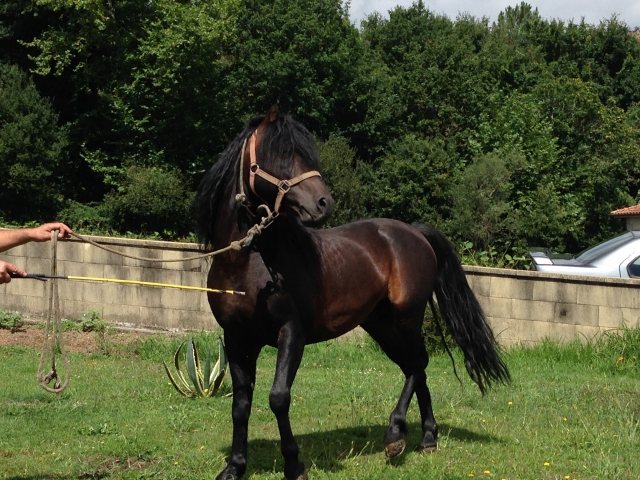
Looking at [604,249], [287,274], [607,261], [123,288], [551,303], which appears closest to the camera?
[287,274]

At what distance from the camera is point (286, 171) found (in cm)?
567

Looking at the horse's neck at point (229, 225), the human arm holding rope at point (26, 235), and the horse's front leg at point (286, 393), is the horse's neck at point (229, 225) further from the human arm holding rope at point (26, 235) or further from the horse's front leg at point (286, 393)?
the human arm holding rope at point (26, 235)

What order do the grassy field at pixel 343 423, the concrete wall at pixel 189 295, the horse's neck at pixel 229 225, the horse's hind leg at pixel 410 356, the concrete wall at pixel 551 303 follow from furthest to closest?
the concrete wall at pixel 189 295 → the concrete wall at pixel 551 303 → the horse's hind leg at pixel 410 356 → the grassy field at pixel 343 423 → the horse's neck at pixel 229 225

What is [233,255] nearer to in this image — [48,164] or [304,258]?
[304,258]

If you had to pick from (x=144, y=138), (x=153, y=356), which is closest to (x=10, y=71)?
(x=144, y=138)

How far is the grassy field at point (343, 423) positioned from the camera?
6359 millimetres

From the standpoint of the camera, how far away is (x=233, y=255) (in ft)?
19.5

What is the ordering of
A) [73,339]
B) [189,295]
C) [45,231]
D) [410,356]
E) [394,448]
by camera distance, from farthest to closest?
[189,295] → [73,339] → [410,356] → [394,448] → [45,231]

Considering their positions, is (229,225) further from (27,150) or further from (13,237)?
(27,150)

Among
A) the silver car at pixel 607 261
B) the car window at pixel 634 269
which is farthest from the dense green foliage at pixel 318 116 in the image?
the car window at pixel 634 269

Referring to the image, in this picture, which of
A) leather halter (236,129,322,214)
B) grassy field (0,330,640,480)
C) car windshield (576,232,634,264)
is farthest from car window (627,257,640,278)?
leather halter (236,129,322,214)

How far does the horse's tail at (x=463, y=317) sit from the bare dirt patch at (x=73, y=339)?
6.32 meters

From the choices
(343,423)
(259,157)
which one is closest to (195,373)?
(343,423)

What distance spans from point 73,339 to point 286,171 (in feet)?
28.4
